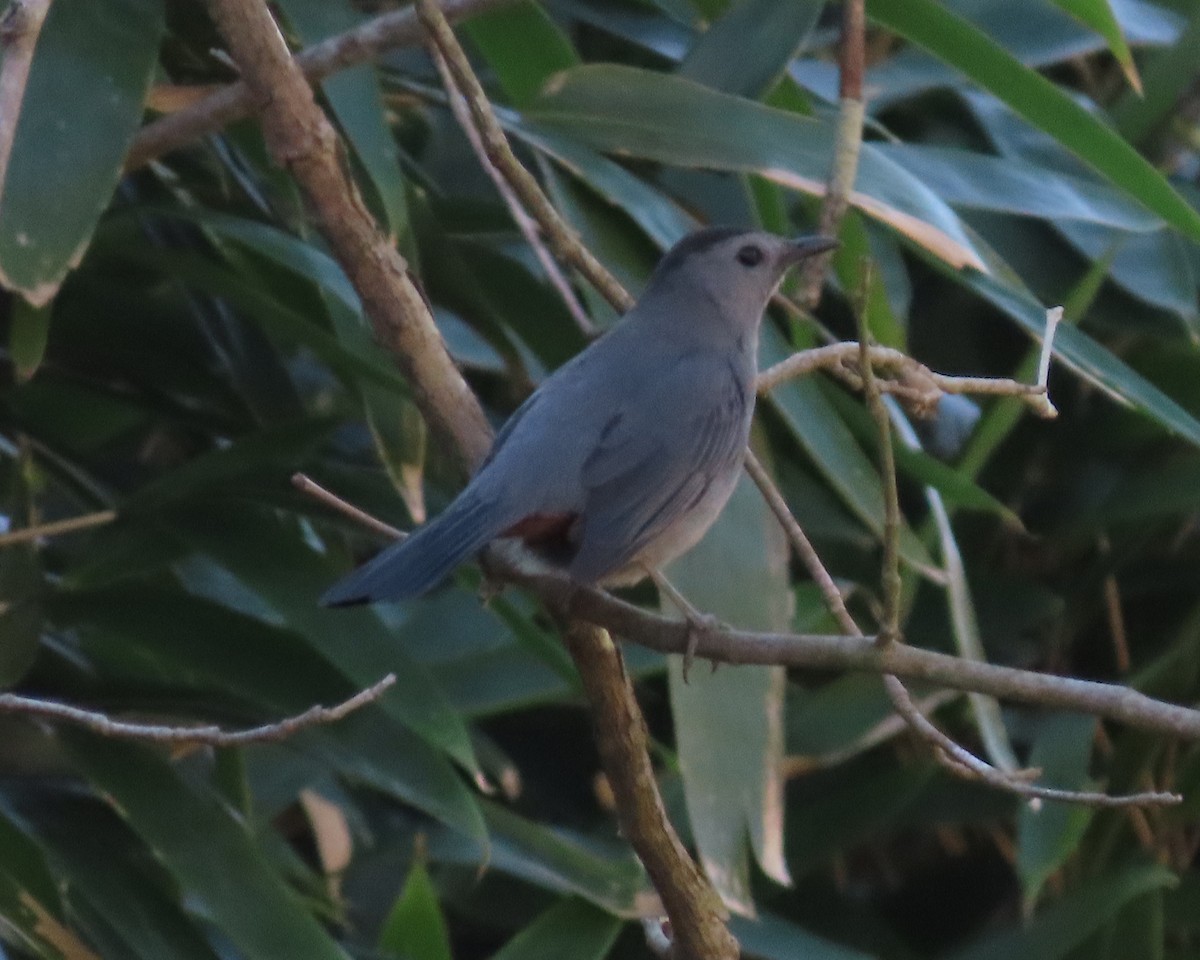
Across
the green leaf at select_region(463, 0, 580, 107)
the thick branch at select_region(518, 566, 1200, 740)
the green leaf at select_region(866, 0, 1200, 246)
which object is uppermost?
the green leaf at select_region(463, 0, 580, 107)

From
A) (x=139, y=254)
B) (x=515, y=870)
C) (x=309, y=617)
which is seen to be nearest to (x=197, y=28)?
(x=139, y=254)

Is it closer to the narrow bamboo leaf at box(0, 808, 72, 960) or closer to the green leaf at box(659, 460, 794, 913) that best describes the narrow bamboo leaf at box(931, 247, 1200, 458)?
the green leaf at box(659, 460, 794, 913)

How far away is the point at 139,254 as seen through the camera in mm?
2521

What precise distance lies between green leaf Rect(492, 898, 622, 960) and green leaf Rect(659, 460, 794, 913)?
1.19ft

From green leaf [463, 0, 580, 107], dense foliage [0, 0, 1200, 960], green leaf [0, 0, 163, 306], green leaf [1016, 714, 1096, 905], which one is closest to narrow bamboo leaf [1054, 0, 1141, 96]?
dense foliage [0, 0, 1200, 960]

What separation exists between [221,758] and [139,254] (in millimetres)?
706

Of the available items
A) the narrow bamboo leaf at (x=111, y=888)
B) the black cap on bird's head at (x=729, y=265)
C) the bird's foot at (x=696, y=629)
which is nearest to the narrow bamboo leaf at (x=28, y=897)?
the narrow bamboo leaf at (x=111, y=888)

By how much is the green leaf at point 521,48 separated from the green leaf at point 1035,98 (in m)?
0.40

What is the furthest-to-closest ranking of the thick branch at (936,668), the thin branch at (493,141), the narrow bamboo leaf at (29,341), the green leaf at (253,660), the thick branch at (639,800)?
the green leaf at (253,660)
the narrow bamboo leaf at (29,341)
the thin branch at (493,141)
the thick branch at (639,800)
the thick branch at (936,668)

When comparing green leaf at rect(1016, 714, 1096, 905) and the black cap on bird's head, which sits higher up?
the black cap on bird's head

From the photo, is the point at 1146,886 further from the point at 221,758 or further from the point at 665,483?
the point at 221,758

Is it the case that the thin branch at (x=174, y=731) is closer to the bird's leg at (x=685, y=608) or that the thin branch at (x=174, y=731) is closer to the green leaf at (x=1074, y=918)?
the bird's leg at (x=685, y=608)

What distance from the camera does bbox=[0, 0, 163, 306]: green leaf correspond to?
6.01 feet

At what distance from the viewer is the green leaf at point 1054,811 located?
259cm
